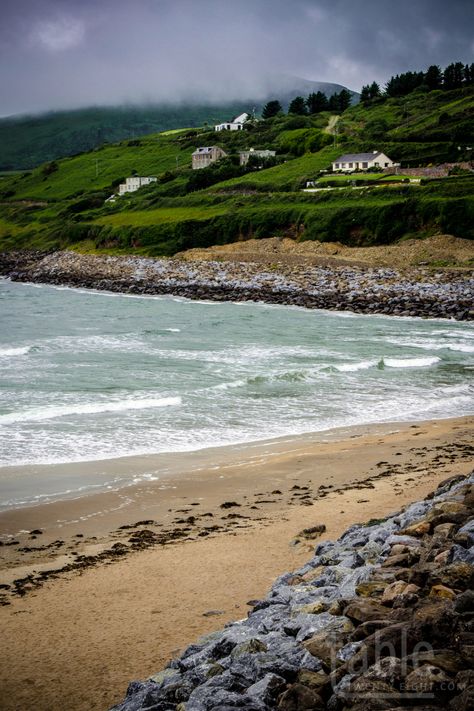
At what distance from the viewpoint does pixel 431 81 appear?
131m

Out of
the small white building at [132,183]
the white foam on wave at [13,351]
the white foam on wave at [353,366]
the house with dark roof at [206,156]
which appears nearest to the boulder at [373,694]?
the white foam on wave at [353,366]

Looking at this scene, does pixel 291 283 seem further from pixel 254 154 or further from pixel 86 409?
pixel 254 154

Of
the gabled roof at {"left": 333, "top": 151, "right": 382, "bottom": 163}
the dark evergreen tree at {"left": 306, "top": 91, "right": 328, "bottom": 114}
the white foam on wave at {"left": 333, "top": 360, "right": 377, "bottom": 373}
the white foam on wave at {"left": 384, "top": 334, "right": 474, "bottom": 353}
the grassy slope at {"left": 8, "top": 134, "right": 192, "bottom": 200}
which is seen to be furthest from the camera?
the dark evergreen tree at {"left": 306, "top": 91, "right": 328, "bottom": 114}

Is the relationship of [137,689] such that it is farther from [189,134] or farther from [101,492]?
[189,134]

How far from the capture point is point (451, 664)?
5.23 metres

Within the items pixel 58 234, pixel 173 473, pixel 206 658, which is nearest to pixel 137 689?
pixel 206 658

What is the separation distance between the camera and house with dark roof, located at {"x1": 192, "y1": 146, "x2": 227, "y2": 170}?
110688mm

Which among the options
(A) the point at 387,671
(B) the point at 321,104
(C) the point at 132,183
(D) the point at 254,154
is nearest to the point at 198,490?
(A) the point at 387,671

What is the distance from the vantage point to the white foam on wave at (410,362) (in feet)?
90.5

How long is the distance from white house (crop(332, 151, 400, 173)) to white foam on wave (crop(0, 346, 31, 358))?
60812 millimetres

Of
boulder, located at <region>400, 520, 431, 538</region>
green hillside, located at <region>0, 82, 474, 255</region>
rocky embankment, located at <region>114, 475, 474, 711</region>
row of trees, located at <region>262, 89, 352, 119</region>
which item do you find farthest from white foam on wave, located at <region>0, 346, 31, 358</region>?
row of trees, located at <region>262, 89, 352, 119</region>

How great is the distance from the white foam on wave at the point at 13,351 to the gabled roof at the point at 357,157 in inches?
2465

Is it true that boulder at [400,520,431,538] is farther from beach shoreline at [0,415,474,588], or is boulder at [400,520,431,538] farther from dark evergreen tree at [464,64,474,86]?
dark evergreen tree at [464,64,474,86]

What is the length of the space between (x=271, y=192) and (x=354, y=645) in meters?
78.4
